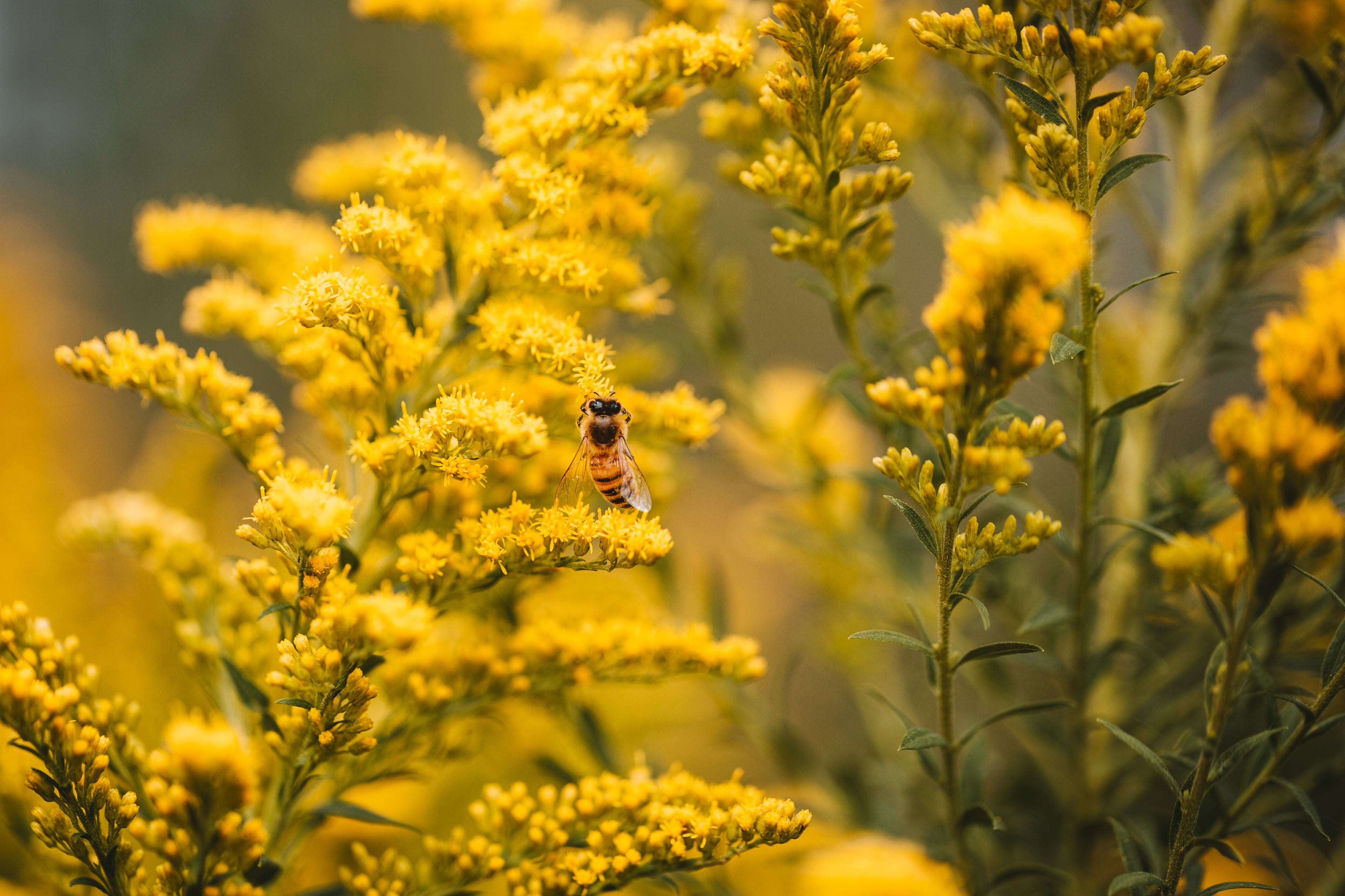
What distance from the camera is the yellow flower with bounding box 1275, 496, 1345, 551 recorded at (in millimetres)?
423

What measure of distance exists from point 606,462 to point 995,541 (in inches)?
14.5

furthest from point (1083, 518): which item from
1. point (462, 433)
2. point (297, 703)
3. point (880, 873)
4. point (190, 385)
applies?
point (190, 385)

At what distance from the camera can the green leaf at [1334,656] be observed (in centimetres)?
53

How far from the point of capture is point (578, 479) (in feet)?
2.55

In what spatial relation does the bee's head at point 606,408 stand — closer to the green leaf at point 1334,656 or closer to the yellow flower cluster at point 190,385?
the yellow flower cluster at point 190,385

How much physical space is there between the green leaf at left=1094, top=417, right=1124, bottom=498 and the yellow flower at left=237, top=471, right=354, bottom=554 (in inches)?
23.3

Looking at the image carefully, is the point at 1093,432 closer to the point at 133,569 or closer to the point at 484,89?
the point at 484,89

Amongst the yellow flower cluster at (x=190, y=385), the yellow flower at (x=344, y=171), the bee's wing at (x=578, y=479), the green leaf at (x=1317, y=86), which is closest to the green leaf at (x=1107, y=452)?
the green leaf at (x=1317, y=86)

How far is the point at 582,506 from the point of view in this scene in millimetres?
603

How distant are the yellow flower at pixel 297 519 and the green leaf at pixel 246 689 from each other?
0.12 meters

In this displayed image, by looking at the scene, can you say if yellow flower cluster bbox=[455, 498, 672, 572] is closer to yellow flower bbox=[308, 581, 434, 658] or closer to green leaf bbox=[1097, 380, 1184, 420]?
yellow flower bbox=[308, 581, 434, 658]

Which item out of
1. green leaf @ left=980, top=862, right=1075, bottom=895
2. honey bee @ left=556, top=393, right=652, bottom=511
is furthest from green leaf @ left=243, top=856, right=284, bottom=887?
green leaf @ left=980, top=862, right=1075, bottom=895

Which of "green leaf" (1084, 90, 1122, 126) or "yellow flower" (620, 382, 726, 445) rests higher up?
"green leaf" (1084, 90, 1122, 126)

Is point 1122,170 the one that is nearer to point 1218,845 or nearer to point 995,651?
point 995,651
